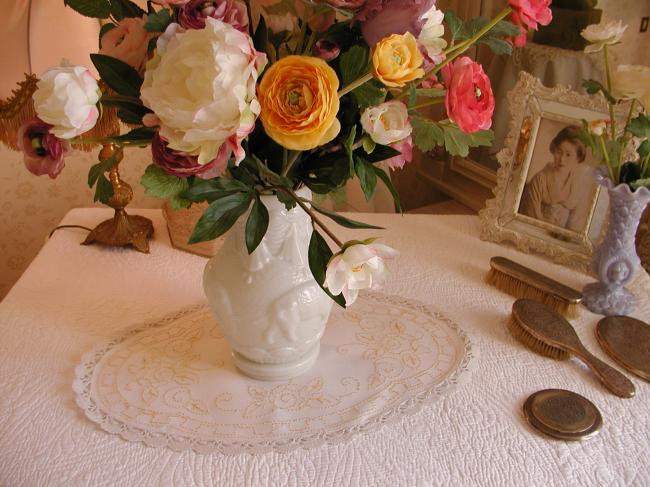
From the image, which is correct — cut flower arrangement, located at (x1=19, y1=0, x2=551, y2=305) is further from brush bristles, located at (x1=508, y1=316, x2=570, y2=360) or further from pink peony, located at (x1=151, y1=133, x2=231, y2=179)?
brush bristles, located at (x1=508, y1=316, x2=570, y2=360)

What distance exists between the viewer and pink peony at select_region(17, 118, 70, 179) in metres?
0.60

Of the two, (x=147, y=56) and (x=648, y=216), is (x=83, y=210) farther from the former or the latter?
(x=648, y=216)

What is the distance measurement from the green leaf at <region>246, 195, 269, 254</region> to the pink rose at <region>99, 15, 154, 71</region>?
18 cm

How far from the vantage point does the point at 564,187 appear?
1.07 m

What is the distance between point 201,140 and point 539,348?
0.55 meters

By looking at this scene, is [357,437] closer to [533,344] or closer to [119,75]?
[533,344]

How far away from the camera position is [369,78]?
1.84ft

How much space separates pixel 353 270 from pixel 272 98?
175mm

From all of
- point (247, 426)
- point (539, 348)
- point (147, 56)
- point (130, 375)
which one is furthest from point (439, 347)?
point (147, 56)


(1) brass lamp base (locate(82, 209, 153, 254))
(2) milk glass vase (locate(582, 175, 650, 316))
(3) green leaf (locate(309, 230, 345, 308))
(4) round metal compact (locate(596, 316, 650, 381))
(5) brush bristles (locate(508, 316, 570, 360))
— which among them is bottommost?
(1) brass lamp base (locate(82, 209, 153, 254))

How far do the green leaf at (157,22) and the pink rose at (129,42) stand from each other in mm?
18

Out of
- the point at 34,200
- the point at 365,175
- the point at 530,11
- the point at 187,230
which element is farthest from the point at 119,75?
the point at 34,200

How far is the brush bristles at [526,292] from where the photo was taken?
93cm

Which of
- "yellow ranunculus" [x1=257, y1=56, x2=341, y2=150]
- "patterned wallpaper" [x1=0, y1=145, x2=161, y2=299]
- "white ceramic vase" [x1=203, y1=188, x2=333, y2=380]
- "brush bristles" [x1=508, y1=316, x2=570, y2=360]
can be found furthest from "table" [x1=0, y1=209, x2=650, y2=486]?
"patterned wallpaper" [x1=0, y1=145, x2=161, y2=299]
